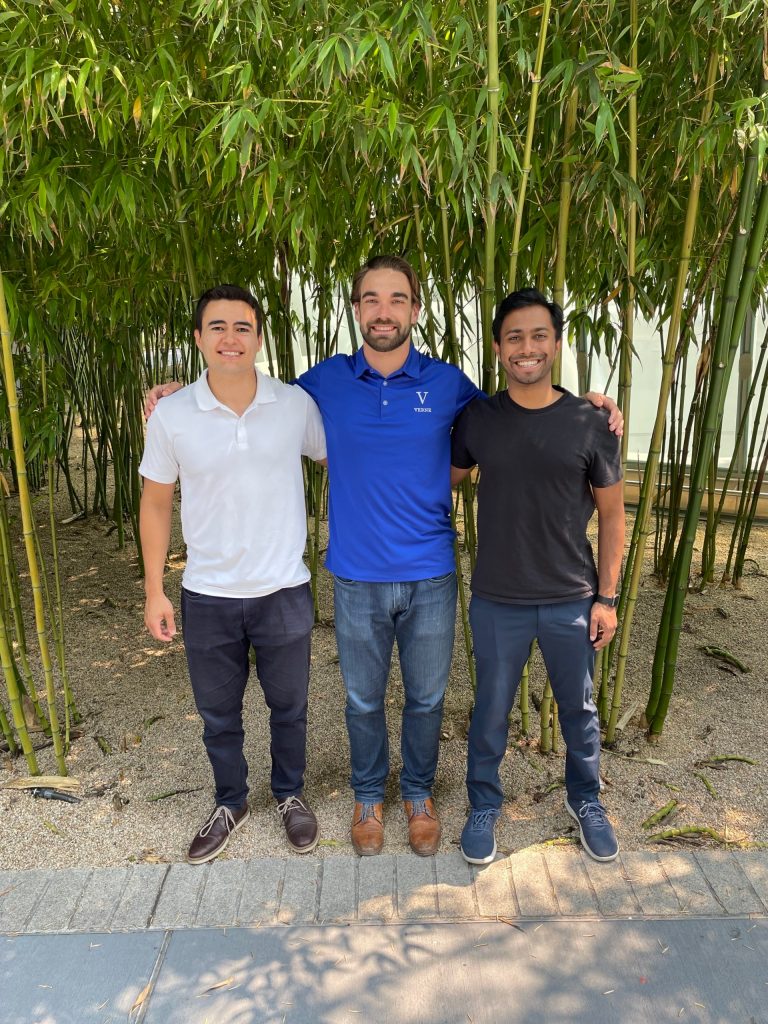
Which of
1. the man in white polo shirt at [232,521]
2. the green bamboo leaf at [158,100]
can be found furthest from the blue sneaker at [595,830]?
the green bamboo leaf at [158,100]

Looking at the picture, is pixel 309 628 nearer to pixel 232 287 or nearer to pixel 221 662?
pixel 221 662

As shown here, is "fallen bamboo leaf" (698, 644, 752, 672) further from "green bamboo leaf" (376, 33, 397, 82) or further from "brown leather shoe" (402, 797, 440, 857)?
"green bamboo leaf" (376, 33, 397, 82)

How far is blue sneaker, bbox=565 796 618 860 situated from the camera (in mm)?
2090

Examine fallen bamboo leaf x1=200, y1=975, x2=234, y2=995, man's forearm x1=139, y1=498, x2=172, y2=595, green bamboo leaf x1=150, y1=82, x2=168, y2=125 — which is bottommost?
fallen bamboo leaf x1=200, y1=975, x2=234, y2=995

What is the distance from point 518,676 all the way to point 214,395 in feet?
3.36

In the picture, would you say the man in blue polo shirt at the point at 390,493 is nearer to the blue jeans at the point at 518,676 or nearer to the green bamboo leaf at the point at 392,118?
the blue jeans at the point at 518,676

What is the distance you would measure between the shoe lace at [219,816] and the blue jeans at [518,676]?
0.67 m

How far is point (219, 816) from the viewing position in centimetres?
221

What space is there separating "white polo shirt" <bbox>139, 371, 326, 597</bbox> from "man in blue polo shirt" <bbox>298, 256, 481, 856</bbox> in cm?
10

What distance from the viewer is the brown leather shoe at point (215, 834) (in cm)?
214

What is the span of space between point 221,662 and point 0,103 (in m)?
1.41

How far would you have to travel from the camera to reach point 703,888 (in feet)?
6.51

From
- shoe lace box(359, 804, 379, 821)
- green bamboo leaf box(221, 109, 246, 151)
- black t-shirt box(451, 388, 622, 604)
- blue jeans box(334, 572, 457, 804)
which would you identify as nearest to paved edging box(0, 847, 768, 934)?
shoe lace box(359, 804, 379, 821)

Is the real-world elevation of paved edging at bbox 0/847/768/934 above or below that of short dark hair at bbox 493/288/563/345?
below
